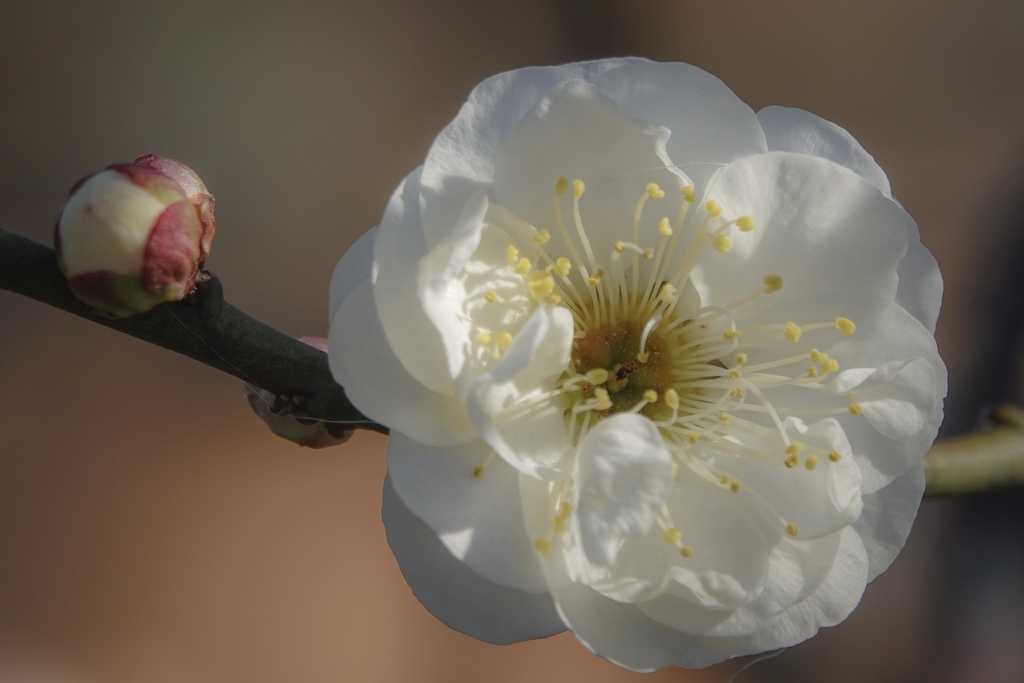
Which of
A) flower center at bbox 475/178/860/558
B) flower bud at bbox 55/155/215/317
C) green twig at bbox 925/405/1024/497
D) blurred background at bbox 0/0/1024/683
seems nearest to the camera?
flower bud at bbox 55/155/215/317

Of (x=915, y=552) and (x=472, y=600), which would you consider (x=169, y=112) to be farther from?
(x=915, y=552)

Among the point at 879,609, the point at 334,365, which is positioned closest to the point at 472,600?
the point at 334,365

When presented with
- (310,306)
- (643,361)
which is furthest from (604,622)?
(310,306)

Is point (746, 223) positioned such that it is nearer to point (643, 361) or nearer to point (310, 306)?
point (643, 361)

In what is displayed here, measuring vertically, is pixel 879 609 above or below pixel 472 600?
below

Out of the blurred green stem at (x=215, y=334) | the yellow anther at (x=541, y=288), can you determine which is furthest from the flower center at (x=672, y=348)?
the blurred green stem at (x=215, y=334)

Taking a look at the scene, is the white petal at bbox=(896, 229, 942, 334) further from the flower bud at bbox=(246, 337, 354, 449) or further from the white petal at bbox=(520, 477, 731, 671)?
the flower bud at bbox=(246, 337, 354, 449)

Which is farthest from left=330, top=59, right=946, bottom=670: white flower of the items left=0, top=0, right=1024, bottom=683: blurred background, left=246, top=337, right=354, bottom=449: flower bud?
left=0, top=0, right=1024, bottom=683: blurred background
